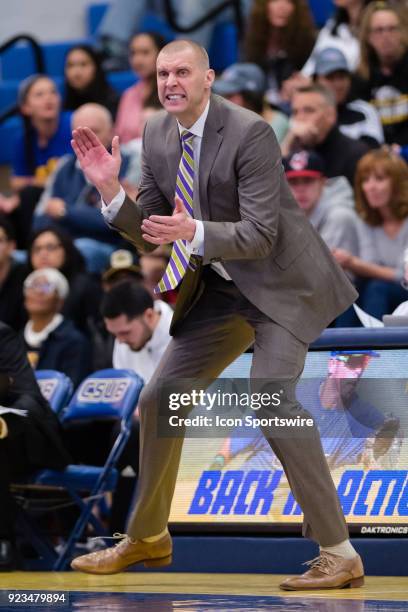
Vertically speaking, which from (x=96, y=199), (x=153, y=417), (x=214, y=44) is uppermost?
(x=214, y=44)

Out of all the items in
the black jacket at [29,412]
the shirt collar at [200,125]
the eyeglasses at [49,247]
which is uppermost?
the shirt collar at [200,125]

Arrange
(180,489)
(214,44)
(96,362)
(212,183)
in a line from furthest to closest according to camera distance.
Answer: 1. (214,44)
2. (96,362)
3. (180,489)
4. (212,183)

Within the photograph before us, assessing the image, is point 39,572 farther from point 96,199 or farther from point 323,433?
point 96,199

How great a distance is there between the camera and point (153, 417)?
5.03 m

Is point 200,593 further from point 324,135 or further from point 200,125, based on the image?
point 324,135

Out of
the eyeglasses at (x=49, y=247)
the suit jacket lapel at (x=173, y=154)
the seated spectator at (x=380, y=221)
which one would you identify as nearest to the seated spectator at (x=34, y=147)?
the eyeglasses at (x=49, y=247)

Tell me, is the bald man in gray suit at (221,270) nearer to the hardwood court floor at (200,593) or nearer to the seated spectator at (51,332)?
the hardwood court floor at (200,593)

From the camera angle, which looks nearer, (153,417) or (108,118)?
(153,417)

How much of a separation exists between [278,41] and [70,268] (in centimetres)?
296

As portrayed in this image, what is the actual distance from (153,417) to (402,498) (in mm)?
1214

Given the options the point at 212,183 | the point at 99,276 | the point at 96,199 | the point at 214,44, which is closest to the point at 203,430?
the point at 212,183

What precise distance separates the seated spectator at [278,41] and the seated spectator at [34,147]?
1.59 m

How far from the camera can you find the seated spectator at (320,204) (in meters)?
8.05

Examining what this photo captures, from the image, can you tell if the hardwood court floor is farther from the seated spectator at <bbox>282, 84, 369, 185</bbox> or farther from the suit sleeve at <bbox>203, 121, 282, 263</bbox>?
the seated spectator at <bbox>282, 84, 369, 185</bbox>
